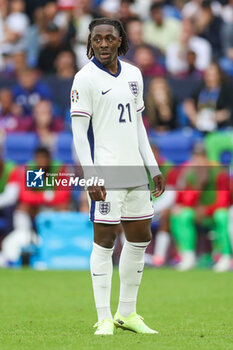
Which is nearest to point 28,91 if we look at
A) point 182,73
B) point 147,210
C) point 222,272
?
point 182,73

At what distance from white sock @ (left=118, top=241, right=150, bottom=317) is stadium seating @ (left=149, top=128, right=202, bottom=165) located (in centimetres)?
774

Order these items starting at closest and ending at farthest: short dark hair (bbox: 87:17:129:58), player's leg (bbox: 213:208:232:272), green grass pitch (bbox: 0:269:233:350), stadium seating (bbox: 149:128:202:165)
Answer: green grass pitch (bbox: 0:269:233:350), short dark hair (bbox: 87:17:129:58), player's leg (bbox: 213:208:232:272), stadium seating (bbox: 149:128:202:165)

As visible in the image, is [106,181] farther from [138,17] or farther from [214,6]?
[214,6]

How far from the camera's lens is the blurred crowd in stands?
43.6 ft

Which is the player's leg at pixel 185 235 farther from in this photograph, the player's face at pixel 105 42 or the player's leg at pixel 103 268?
the player's face at pixel 105 42

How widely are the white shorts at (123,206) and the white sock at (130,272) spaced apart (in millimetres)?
231

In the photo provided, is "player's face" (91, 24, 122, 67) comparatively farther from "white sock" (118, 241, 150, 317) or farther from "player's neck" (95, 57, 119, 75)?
"white sock" (118, 241, 150, 317)

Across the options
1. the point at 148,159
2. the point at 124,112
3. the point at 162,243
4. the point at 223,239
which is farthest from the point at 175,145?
the point at 124,112

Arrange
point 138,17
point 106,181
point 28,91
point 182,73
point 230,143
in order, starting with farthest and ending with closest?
point 138,17
point 182,73
point 28,91
point 230,143
point 106,181

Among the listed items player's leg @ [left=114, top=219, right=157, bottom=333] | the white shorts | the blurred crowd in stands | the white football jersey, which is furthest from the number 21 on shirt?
the blurred crowd in stands

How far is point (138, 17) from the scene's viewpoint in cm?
1773

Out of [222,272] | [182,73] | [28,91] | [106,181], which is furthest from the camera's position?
[182,73]

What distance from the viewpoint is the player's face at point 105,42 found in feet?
20.8

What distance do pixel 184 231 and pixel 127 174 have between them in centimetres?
677
